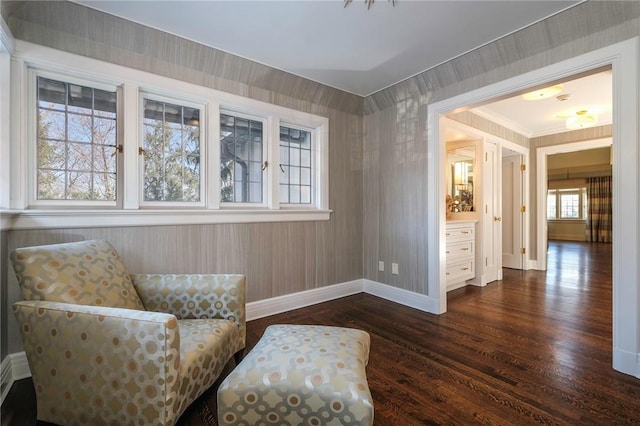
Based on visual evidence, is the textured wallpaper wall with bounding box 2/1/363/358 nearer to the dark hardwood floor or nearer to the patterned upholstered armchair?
the dark hardwood floor

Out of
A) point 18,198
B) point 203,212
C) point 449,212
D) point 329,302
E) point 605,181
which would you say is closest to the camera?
point 18,198

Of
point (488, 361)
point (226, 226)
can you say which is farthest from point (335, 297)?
point (488, 361)

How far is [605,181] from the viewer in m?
9.15

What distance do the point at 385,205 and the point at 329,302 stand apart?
1286 millimetres

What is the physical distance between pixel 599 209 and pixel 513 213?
6.93m

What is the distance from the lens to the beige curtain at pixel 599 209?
29.8 feet

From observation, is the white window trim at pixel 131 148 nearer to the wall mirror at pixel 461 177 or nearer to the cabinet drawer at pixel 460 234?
the cabinet drawer at pixel 460 234

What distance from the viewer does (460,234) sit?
3.73 meters

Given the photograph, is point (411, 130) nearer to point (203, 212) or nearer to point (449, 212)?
point (449, 212)

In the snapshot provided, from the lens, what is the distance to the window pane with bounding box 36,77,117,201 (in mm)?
1922

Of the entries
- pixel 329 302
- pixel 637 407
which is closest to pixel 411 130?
pixel 329 302

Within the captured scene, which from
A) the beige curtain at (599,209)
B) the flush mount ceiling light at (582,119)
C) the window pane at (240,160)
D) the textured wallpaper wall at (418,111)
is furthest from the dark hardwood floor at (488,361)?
the beige curtain at (599,209)

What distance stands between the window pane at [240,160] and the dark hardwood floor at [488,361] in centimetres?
122

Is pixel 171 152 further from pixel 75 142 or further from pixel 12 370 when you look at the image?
pixel 12 370
